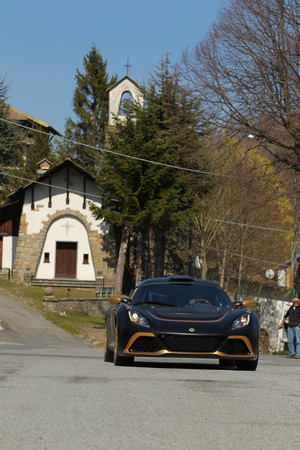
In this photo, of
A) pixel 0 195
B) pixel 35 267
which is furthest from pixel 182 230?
pixel 0 195

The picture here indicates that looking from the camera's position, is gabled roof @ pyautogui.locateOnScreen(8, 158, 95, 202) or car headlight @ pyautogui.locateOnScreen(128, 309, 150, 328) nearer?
car headlight @ pyautogui.locateOnScreen(128, 309, 150, 328)

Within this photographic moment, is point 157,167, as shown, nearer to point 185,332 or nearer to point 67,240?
point 67,240

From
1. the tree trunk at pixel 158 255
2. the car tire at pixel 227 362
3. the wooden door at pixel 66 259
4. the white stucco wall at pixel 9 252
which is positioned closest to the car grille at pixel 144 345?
the car tire at pixel 227 362

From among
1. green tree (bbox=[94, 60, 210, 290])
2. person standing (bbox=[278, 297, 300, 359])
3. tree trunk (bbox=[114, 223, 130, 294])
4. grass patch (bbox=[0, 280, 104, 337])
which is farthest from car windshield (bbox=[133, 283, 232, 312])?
tree trunk (bbox=[114, 223, 130, 294])

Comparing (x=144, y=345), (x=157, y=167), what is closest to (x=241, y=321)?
(x=144, y=345)

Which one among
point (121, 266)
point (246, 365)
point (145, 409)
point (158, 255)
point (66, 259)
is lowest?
point (246, 365)

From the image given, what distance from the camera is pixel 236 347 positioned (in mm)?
8055

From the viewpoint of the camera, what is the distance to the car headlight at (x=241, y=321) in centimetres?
807

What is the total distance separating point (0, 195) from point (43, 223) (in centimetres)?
1173

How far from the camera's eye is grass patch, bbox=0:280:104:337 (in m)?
25.0

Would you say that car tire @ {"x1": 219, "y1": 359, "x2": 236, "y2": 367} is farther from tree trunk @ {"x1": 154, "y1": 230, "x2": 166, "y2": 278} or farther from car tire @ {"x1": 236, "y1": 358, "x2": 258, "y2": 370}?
tree trunk @ {"x1": 154, "y1": 230, "x2": 166, "y2": 278}

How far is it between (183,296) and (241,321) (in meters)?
1.16

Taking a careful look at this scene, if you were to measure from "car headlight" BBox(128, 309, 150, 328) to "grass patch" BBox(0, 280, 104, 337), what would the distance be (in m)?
15.9

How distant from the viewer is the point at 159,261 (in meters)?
32.2
